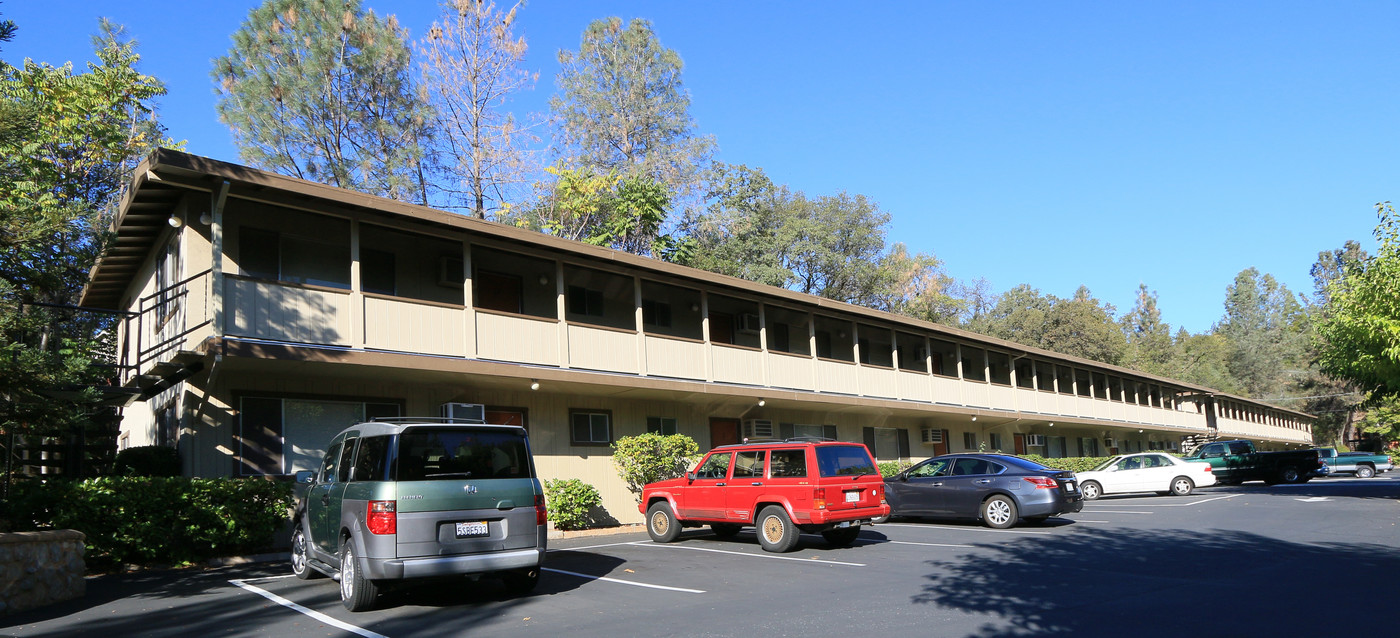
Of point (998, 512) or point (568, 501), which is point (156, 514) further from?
point (998, 512)

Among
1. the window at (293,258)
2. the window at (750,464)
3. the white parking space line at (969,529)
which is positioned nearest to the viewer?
the window at (750,464)

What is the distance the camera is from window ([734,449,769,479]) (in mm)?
14297

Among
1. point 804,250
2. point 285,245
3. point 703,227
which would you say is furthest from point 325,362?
point 804,250

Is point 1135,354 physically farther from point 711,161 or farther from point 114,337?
point 114,337

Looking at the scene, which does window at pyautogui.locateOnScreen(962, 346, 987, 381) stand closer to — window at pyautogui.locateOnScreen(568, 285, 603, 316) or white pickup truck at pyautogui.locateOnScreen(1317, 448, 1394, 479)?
white pickup truck at pyautogui.locateOnScreen(1317, 448, 1394, 479)

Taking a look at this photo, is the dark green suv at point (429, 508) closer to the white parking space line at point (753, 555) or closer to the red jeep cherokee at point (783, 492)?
the white parking space line at point (753, 555)

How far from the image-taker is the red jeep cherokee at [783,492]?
1365 cm

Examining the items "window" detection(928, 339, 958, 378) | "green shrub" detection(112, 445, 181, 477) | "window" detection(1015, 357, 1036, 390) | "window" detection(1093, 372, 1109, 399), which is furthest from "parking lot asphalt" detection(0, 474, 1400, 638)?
"window" detection(1093, 372, 1109, 399)

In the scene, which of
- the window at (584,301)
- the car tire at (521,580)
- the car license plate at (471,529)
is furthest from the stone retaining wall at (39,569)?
the window at (584,301)

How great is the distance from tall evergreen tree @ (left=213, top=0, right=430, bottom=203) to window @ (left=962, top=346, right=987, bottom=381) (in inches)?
877

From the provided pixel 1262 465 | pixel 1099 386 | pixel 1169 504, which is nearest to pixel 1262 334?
pixel 1099 386

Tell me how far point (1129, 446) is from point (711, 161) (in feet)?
89.1

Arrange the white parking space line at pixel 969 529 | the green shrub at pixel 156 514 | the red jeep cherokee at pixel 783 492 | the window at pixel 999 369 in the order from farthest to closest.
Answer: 1. the window at pixel 999 369
2. the white parking space line at pixel 969 529
3. the red jeep cherokee at pixel 783 492
4. the green shrub at pixel 156 514

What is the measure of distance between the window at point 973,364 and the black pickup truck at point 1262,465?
8.57 metres
